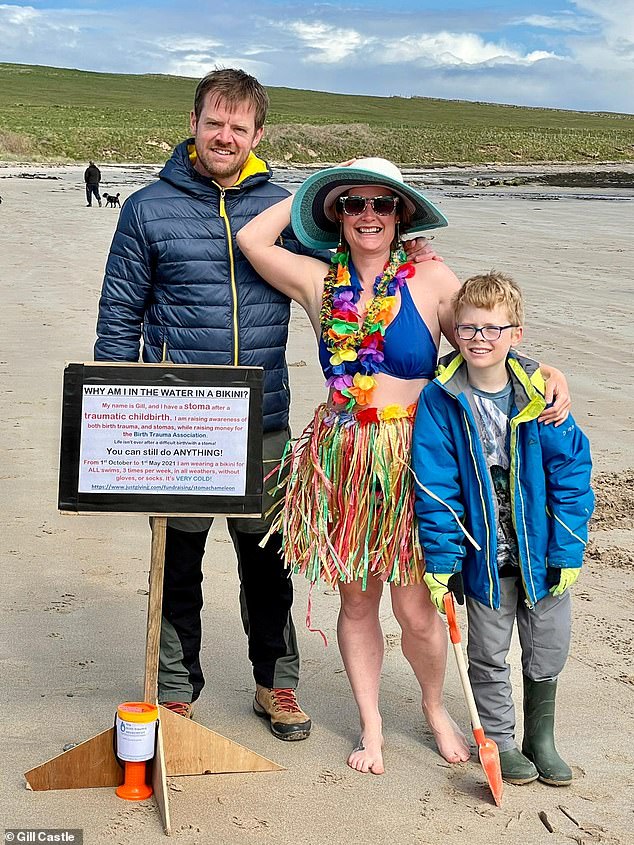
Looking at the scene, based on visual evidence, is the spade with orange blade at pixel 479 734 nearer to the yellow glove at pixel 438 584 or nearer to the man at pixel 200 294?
A: the yellow glove at pixel 438 584

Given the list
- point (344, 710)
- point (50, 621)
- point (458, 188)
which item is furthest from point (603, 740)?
point (458, 188)

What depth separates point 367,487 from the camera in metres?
3.59

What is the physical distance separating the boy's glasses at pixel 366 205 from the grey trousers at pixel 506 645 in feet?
4.09

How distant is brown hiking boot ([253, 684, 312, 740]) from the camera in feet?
12.8

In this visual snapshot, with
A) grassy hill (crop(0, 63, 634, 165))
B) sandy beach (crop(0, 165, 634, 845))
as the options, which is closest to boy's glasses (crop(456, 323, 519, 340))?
sandy beach (crop(0, 165, 634, 845))

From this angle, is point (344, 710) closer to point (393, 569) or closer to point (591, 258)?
point (393, 569)

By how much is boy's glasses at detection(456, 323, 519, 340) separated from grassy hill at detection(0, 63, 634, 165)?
4644 cm

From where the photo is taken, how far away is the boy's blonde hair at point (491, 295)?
11.2 feet

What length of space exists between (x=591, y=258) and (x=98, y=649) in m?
14.0

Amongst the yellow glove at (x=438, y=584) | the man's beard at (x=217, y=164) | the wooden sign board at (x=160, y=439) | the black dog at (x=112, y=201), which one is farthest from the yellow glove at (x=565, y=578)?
the black dog at (x=112, y=201)

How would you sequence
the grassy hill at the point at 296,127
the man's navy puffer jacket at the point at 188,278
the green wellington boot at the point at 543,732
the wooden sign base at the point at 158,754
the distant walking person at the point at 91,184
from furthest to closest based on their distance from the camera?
the grassy hill at the point at 296,127 < the distant walking person at the point at 91,184 < the man's navy puffer jacket at the point at 188,278 < the green wellington boot at the point at 543,732 < the wooden sign base at the point at 158,754

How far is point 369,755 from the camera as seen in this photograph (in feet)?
12.1

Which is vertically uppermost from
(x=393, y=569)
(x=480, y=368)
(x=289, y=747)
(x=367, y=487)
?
(x=480, y=368)

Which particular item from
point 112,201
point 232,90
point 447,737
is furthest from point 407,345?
point 112,201
